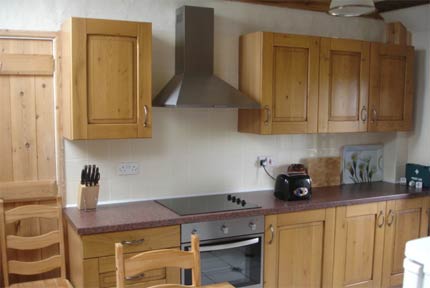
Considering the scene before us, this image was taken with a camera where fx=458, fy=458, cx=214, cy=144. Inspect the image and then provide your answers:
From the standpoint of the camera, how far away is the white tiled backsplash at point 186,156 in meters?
3.10

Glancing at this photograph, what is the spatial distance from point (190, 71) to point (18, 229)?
150 centimetres

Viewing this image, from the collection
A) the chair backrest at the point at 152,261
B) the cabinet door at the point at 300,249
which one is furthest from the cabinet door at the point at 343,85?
the chair backrest at the point at 152,261

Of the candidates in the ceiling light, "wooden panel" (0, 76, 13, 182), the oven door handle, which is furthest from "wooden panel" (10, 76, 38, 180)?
the ceiling light

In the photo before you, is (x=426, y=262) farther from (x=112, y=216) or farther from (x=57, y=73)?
(x=57, y=73)

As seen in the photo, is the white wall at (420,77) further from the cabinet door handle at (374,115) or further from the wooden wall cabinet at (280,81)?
the wooden wall cabinet at (280,81)

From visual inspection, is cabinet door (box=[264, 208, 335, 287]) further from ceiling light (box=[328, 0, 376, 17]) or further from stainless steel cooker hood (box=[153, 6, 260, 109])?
ceiling light (box=[328, 0, 376, 17])

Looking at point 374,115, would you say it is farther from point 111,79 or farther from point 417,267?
point 417,267

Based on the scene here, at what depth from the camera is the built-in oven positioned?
2836 millimetres

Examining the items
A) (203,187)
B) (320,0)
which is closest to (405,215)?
(203,187)

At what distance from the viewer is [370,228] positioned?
346 cm

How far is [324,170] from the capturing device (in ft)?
12.5

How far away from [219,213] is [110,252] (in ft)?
2.33

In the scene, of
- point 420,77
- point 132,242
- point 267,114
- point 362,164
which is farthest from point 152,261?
point 420,77

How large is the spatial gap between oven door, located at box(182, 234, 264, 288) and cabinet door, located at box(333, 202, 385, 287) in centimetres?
67
